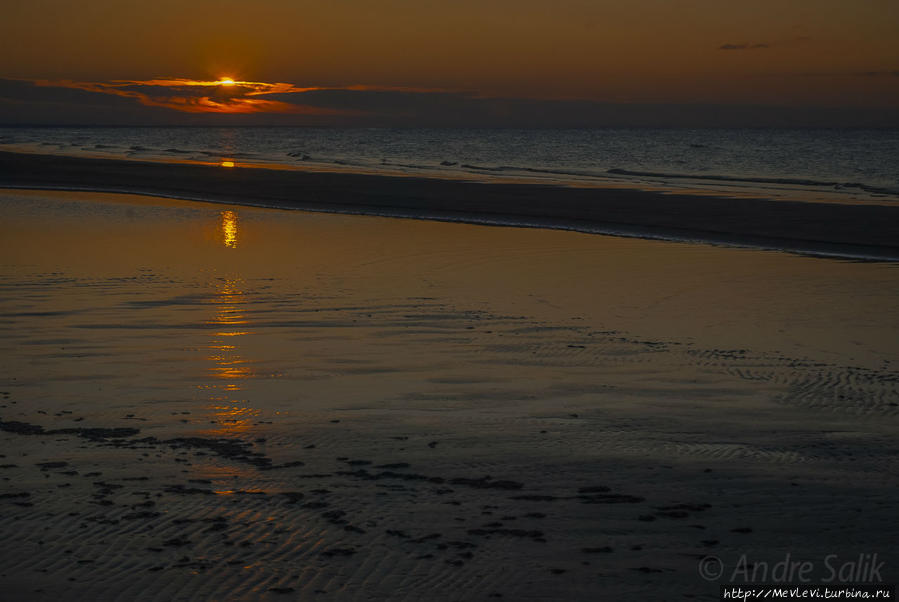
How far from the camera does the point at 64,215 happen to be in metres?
22.3

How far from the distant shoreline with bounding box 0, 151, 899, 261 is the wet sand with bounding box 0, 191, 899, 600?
664 centimetres

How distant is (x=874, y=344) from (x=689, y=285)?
392cm

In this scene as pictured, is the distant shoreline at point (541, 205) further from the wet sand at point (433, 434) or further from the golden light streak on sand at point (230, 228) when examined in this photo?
the wet sand at point (433, 434)

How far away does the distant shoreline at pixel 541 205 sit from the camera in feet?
63.3

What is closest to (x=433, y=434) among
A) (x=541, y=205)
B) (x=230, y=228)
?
(x=230, y=228)

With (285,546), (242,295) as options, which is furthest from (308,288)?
(285,546)

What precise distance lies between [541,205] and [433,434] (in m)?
20.0

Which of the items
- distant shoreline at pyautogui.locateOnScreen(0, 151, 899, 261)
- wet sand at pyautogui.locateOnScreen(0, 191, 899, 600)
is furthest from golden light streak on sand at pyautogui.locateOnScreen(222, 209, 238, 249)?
wet sand at pyautogui.locateOnScreen(0, 191, 899, 600)

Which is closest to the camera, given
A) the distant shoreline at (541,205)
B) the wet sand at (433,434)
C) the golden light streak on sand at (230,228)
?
the wet sand at (433,434)

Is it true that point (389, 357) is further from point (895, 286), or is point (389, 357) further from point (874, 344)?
point (895, 286)

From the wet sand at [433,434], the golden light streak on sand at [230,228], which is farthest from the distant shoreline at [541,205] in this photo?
the wet sand at [433,434]

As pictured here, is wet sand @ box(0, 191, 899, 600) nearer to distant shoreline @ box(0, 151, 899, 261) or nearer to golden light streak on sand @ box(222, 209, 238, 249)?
golden light streak on sand @ box(222, 209, 238, 249)

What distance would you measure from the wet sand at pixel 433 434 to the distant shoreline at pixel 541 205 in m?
6.64

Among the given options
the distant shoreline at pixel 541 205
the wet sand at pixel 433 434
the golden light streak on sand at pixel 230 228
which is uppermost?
the distant shoreline at pixel 541 205
